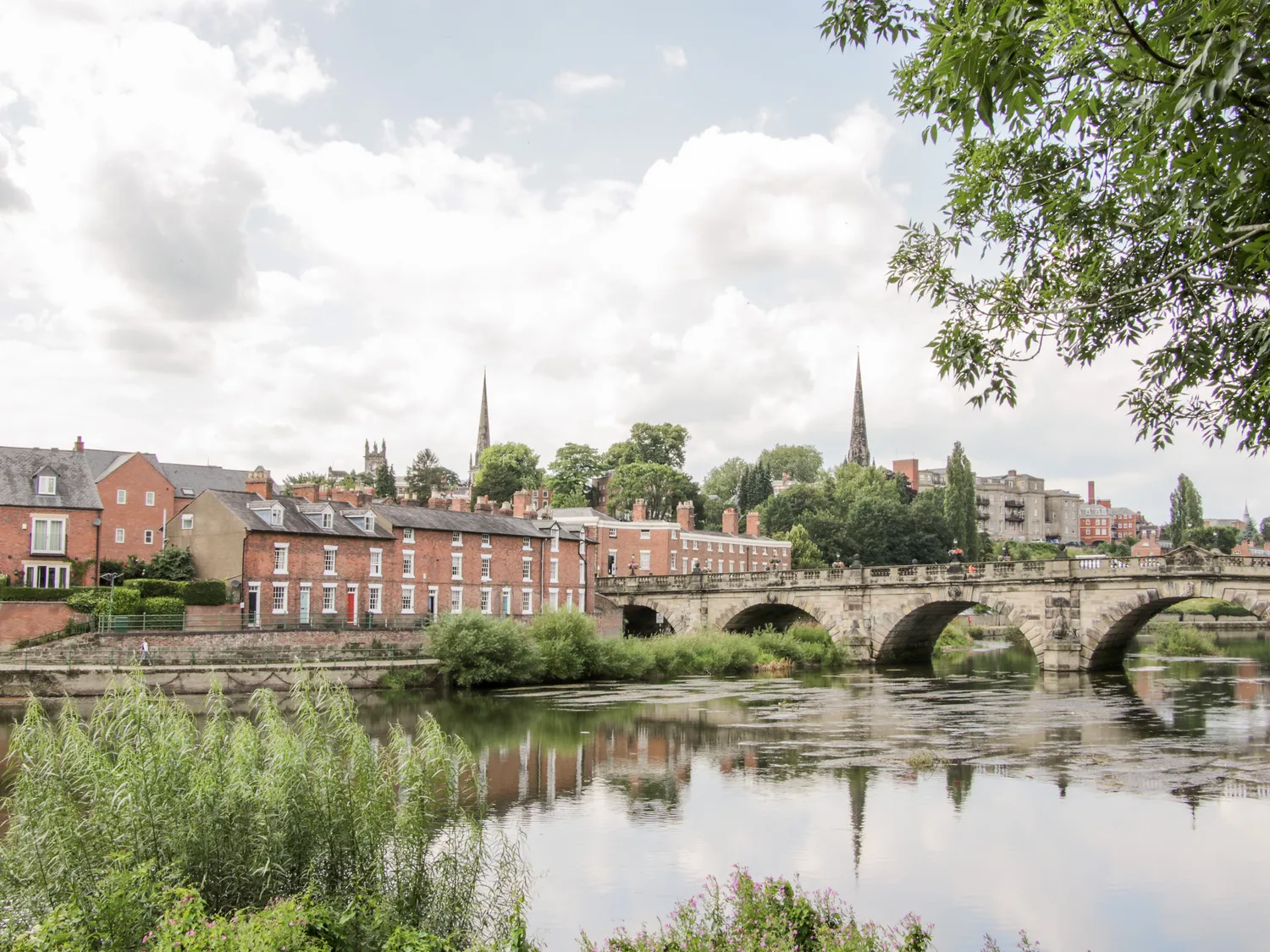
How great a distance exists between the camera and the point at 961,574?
52156mm

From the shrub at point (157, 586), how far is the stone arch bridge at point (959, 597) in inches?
1018

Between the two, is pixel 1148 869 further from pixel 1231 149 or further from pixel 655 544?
pixel 655 544

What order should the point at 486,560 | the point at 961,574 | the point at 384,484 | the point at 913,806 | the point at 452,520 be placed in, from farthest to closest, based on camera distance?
the point at 384,484, the point at 486,560, the point at 452,520, the point at 961,574, the point at 913,806

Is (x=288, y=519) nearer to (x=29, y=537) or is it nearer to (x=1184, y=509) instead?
(x=29, y=537)

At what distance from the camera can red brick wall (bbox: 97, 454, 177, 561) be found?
49.6 metres

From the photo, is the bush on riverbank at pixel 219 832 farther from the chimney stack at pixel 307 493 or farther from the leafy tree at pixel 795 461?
the leafy tree at pixel 795 461

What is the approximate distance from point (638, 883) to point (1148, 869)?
8490mm

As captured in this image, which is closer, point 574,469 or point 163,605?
point 163,605

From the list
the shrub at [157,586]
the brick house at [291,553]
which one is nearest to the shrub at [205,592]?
the shrub at [157,586]

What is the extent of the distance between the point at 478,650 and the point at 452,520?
13792 mm

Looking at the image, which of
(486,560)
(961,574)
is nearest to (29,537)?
(486,560)

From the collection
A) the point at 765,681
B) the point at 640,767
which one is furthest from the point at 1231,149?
the point at 765,681

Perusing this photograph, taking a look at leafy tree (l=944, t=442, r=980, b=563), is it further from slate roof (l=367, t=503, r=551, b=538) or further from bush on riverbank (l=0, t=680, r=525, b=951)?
bush on riverbank (l=0, t=680, r=525, b=951)

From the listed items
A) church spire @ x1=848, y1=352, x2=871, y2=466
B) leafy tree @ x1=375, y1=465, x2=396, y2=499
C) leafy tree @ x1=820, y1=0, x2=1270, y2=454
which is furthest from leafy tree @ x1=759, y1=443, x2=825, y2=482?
leafy tree @ x1=820, y1=0, x2=1270, y2=454
